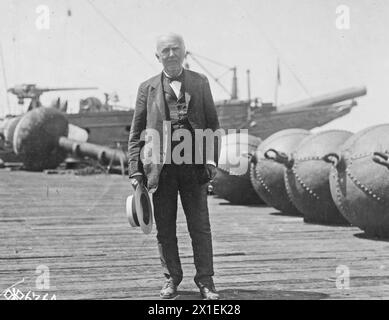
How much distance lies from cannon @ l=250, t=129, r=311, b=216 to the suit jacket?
530cm

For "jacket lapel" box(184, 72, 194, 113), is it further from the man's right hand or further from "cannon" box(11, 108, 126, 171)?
"cannon" box(11, 108, 126, 171)

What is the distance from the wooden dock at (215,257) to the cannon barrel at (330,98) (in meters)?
31.9

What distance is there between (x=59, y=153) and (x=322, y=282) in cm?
2719

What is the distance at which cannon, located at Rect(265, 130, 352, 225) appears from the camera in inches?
348

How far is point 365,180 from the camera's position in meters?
7.35

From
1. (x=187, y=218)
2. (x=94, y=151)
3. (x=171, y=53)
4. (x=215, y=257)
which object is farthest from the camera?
(x=94, y=151)

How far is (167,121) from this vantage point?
473 cm

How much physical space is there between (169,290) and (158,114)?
1245 mm

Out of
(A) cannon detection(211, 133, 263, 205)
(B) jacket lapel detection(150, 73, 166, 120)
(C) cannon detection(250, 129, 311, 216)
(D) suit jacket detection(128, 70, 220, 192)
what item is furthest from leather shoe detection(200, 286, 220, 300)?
(A) cannon detection(211, 133, 263, 205)

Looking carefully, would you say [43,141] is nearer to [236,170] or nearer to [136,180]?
[236,170]

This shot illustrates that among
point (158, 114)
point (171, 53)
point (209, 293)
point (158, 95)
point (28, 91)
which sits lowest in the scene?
point (209, 293)

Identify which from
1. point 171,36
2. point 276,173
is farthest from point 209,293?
point 276,173

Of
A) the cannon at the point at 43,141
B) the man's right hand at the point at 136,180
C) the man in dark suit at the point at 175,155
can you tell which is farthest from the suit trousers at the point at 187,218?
the cannon at the point at 43,141

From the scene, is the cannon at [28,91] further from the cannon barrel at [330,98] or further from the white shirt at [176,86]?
the white shirt at [176,86]
